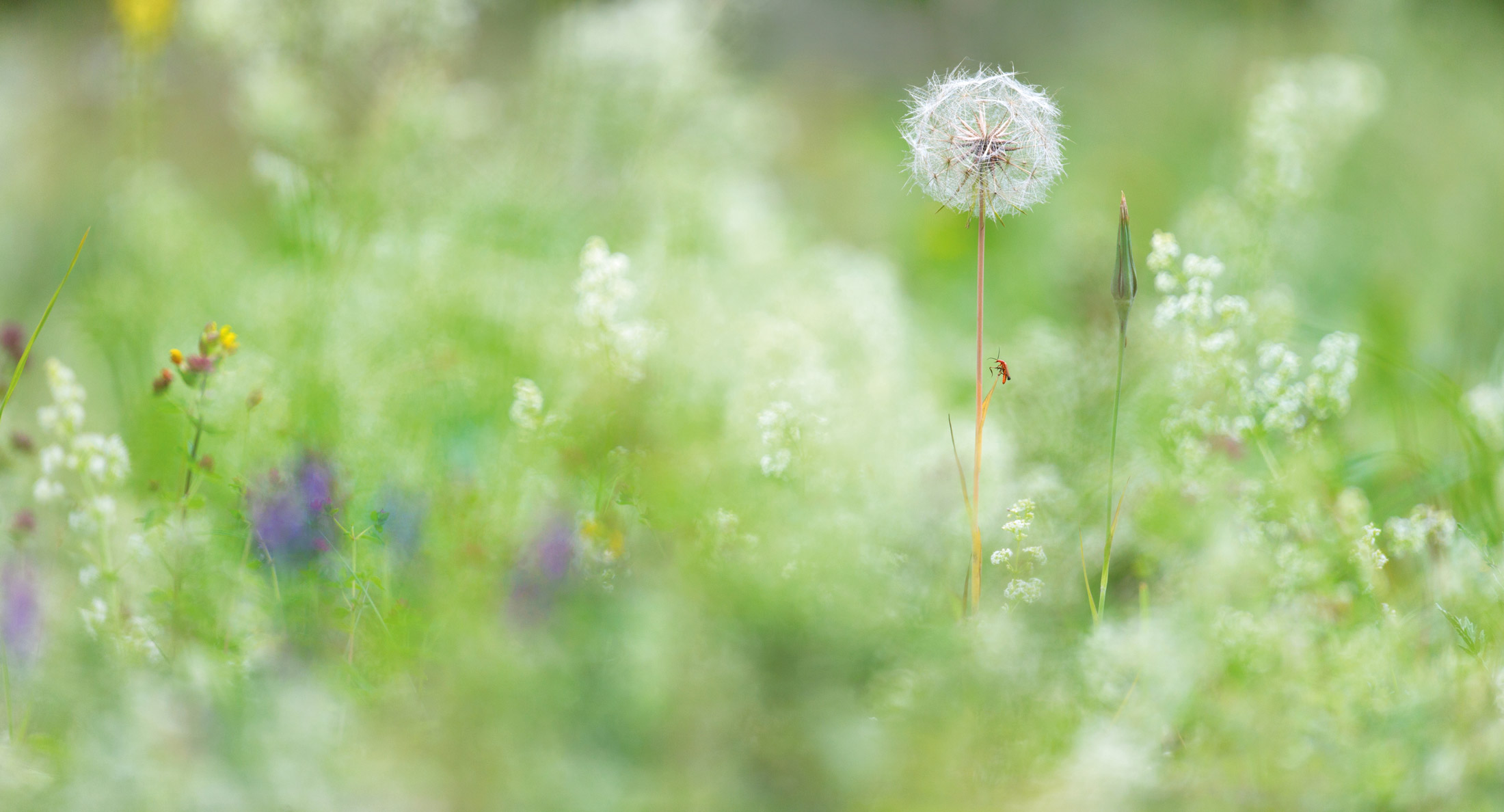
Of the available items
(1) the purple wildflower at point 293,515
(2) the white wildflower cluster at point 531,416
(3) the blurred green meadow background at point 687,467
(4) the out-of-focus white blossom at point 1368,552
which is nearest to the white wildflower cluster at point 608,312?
(3) the blurred green meadow background at point 687,467

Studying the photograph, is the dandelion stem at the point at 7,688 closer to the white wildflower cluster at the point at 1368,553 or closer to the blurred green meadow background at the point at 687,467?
the blurred green meadow background at the point at 687,467

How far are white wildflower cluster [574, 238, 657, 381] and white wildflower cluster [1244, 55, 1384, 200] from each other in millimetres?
1223

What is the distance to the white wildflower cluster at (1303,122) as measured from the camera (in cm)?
163

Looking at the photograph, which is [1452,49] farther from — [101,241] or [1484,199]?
[101,241]

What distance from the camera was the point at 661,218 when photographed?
5.92ft

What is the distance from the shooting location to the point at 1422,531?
0.92 m

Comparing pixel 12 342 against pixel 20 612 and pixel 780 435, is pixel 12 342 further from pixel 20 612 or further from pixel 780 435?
pixel 780 435

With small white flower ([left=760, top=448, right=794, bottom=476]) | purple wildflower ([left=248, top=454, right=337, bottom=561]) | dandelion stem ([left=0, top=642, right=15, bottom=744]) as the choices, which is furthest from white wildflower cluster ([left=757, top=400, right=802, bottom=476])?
dandelion stem ([left=0, top=642, right=15, bottom=744])

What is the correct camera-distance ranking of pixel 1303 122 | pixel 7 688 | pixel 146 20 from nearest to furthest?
pixel 7 688, pixel 146 20, pixel 1303 122

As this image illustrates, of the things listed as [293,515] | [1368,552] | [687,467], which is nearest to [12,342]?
[293,515]

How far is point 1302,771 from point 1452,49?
2780 mm

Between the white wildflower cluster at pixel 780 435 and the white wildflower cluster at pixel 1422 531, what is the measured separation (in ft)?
2.08

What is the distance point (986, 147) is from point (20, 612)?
108 cm

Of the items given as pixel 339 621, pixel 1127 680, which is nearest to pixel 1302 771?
pixel 1127 680
